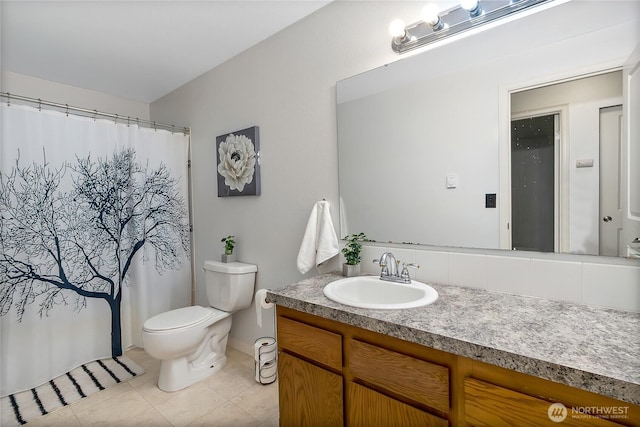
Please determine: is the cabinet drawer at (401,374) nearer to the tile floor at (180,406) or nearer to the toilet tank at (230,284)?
the tile floor at (180,406)

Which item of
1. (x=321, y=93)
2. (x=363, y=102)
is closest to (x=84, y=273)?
(x=321, y=93)

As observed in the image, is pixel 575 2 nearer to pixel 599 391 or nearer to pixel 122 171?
pixel 599 391

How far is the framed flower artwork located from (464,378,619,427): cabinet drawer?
173cm

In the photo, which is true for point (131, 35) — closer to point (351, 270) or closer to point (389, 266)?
point (351, 270)

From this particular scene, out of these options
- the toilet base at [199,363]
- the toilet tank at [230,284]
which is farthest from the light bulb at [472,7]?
the toilet base at [199,363]

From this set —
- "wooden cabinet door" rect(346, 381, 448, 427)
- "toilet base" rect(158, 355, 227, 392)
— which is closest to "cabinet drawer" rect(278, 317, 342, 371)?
"wooden cabinet door" rect(346, 381, 448, 427)

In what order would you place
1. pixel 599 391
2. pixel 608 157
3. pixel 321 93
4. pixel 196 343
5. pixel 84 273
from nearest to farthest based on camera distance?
1. pixel 599 391
2. pixel 608 157
3. pixel 321 93
4. pixel 196 343
5. pixel 84 273

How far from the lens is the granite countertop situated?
2.25 feet

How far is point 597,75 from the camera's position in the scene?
1052 mm

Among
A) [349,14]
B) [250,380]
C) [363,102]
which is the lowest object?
[250,380]

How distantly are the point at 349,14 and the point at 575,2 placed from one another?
991 millimetres

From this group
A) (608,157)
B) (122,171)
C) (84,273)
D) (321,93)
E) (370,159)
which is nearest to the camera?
(608,157)

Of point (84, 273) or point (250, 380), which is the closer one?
point (250, 380)

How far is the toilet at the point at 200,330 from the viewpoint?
1.84 m
